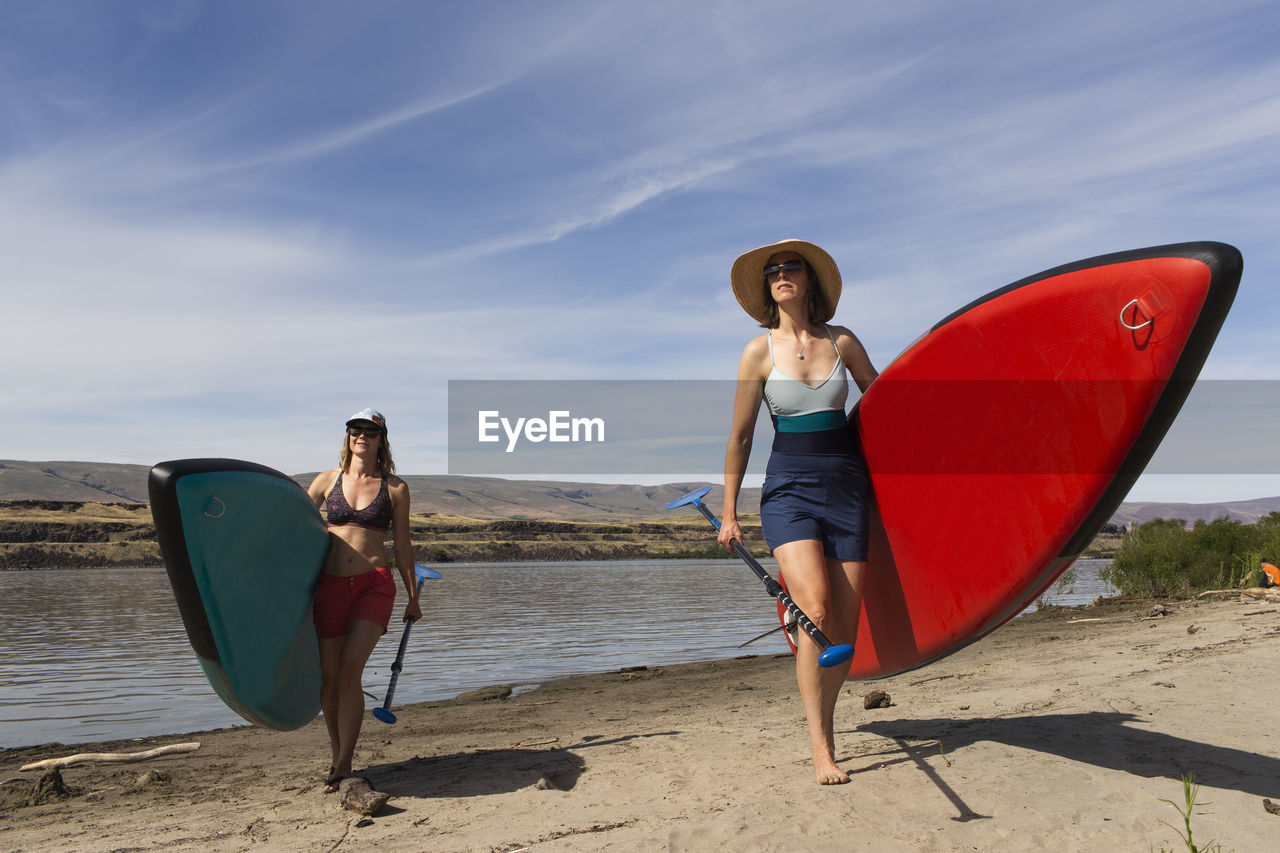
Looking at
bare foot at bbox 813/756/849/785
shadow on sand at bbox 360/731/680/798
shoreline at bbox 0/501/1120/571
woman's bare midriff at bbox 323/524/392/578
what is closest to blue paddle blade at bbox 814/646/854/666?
bare foot at bbox 813/756/849/785

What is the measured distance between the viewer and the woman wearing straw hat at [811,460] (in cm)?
354

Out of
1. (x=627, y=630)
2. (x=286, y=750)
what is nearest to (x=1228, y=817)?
(x=286, y=750)

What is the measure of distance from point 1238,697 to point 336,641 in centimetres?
497

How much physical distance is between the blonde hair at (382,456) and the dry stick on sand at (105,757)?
2989mm

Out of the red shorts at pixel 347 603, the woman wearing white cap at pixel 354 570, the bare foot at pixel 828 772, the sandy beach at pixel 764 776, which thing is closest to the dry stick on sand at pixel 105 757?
the sandy beach at pixel 764 776

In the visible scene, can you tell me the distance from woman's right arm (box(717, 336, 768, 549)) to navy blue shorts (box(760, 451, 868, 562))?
188 mm

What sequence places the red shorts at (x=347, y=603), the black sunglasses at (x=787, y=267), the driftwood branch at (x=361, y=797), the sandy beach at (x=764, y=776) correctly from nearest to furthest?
the sandy beach at (x=764, y=776), the driftwood branch at (x=361, y=797), the black sunglasses at (x=787, y=267), the red shorts at (x=347, y=603)

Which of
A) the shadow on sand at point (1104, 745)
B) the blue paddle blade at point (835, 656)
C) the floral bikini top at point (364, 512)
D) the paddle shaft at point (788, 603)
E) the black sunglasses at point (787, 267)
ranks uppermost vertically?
the black sunglasses at point (787, 267)

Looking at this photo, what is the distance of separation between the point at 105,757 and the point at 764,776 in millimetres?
4641

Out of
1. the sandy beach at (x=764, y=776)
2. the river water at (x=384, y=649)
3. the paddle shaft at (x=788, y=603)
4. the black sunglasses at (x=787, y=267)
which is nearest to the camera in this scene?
the sandy beach at (x=764, y=776)

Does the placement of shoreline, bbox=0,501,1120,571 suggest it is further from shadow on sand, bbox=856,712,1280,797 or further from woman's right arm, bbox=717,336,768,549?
woman's right arm, bbox=717,336,768,549

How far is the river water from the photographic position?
8125 mm

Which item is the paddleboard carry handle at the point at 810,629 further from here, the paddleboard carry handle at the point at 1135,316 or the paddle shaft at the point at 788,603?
the paddleboard carry handle at the point at 1135,316

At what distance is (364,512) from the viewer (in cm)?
436
